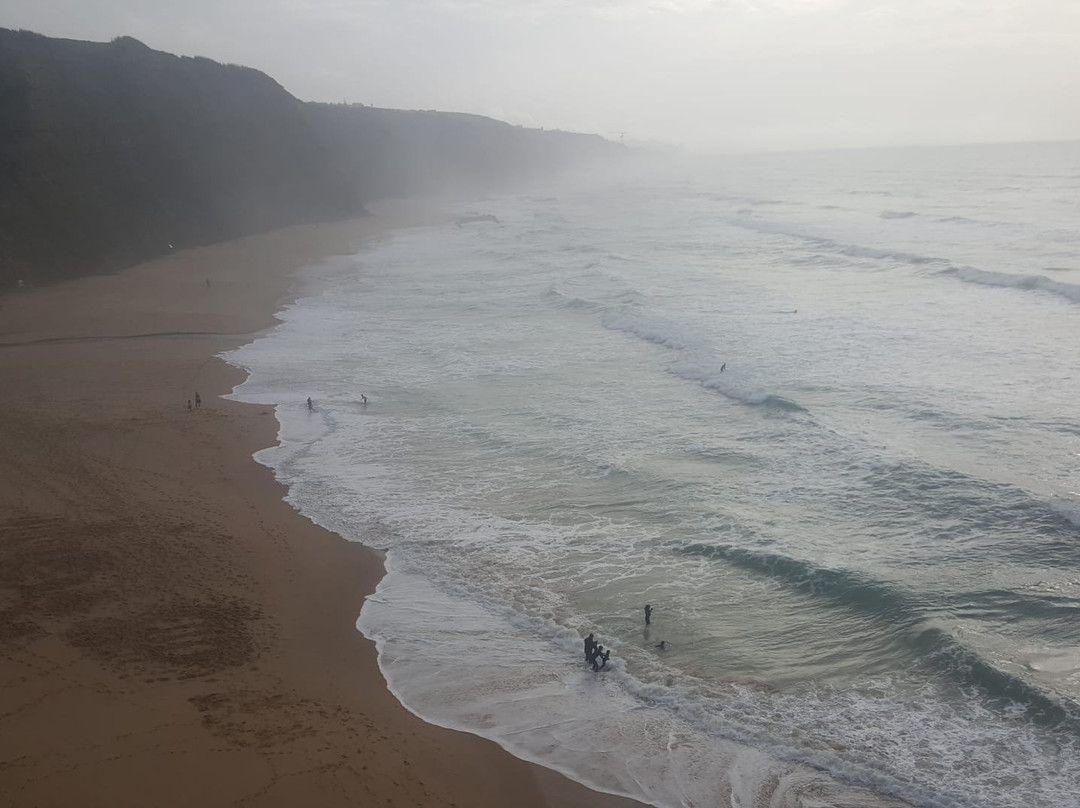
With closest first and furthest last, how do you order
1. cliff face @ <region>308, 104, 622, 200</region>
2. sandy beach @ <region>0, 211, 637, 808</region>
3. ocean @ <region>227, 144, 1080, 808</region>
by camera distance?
sandy beach @ <region>0, 211, 637, 808</region> → ocean @ <region>227, 144, 1080, 808</region> → cliff face @ <region>308, 104, 622, 200</region>

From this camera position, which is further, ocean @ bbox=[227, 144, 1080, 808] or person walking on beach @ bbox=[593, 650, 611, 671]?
person walking on beach @ bbox=[593, 650, 611, 671]

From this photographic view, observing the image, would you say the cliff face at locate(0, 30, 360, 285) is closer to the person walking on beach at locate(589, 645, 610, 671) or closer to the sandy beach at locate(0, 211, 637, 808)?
the sandy beach at locate(0, 211, 637, 808)

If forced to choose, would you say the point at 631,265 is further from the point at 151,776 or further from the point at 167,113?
the point at 151,776

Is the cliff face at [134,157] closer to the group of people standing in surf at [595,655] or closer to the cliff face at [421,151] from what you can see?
the cliff face at [421,151]

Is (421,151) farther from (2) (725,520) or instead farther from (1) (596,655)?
(1) (596,655)

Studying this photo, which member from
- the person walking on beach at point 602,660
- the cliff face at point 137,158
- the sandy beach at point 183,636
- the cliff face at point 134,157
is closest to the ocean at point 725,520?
the person walking on beach at point 602,660

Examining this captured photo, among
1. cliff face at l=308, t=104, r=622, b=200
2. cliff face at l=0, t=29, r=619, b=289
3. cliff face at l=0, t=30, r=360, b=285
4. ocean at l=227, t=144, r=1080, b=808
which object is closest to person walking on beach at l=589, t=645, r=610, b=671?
ocean at l=227, t=144, r=1080, b=808

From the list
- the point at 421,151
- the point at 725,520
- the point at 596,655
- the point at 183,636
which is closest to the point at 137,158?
the point at 183,636
